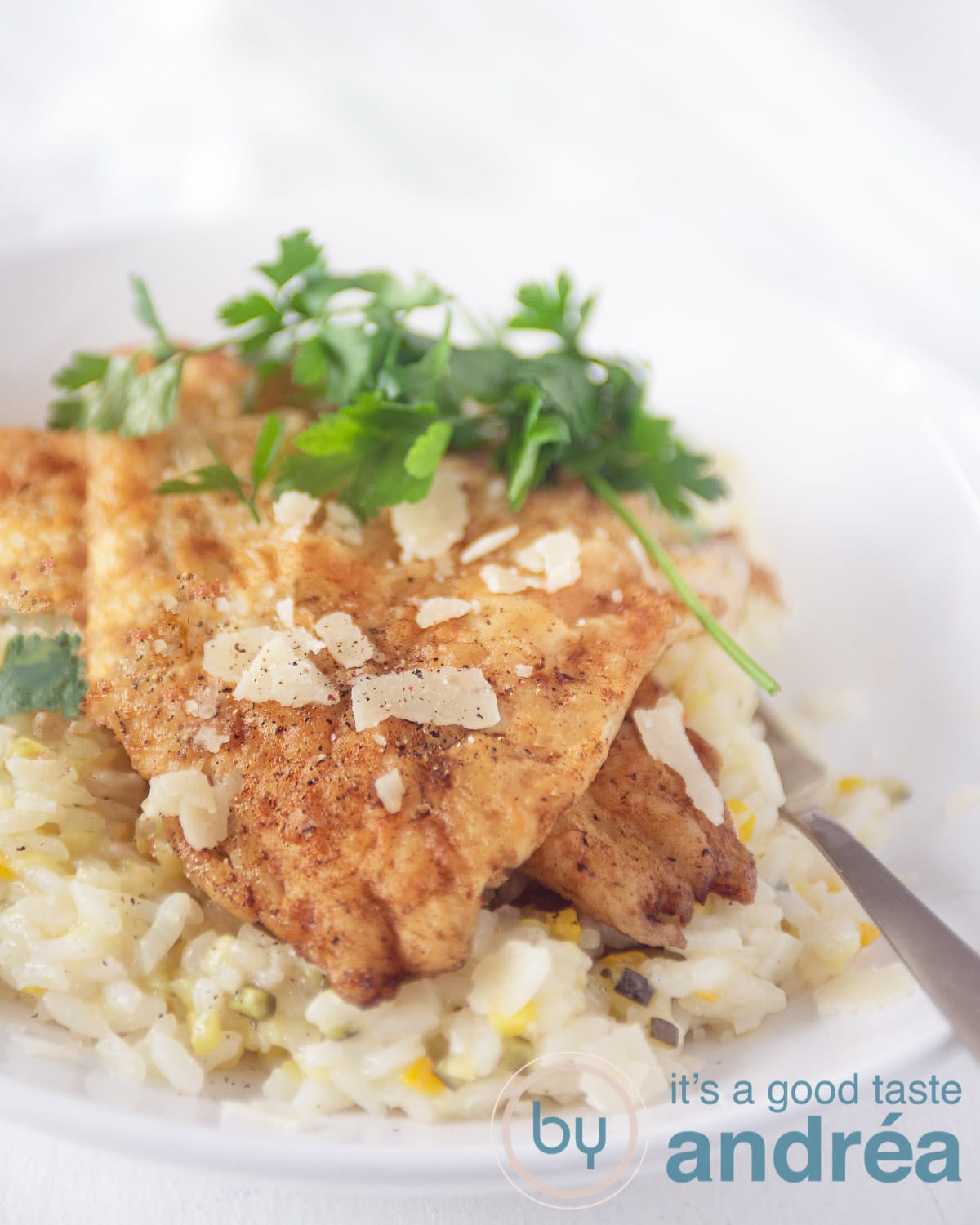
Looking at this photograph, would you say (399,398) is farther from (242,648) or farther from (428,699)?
(428,699)

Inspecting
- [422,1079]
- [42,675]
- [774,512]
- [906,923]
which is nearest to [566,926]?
[422,1079]

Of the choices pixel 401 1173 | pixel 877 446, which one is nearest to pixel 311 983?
pixel 401 1173

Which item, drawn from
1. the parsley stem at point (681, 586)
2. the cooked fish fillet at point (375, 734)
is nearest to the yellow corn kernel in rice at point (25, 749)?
the cooked fish fillet at point (375, 734)

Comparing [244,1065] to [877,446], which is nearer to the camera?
[244,1065]

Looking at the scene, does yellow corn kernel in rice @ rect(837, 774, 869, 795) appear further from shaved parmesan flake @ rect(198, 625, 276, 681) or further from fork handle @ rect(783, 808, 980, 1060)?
shaved parmesan flake @ rect(198, 625, 276, 681)

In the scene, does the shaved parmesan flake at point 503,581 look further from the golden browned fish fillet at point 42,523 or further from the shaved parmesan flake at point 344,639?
the golden browned fish fillet at point 42,523

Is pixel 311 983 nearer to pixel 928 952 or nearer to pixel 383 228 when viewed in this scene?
pixel 928 952
